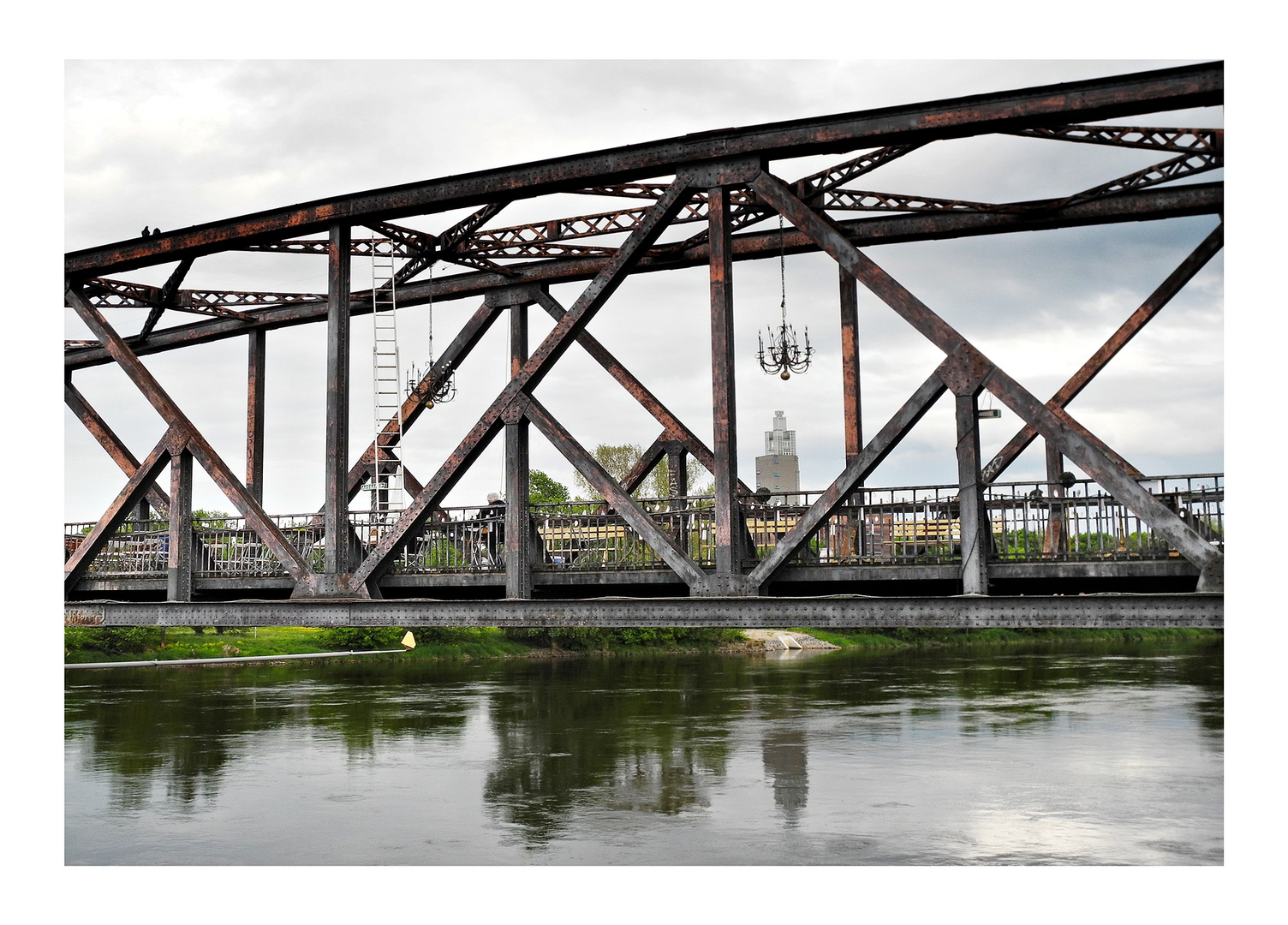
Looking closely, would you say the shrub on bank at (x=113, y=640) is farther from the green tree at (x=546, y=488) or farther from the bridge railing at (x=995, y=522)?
the bridge railing at (x=995, y=522)

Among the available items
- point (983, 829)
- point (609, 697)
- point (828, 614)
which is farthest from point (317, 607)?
point (609, 697)

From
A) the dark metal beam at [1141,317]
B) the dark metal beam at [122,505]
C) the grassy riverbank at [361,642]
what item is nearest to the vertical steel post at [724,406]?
the dark metal beam at [1141,317]

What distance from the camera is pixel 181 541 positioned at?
1489 cm

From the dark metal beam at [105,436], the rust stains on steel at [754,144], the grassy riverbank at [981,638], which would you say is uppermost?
the rust stains on steel at [754,144]

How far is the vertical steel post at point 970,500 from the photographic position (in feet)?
34.8

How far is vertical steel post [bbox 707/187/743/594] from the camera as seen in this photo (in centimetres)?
1143

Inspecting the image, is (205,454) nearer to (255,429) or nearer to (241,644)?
(255,429)

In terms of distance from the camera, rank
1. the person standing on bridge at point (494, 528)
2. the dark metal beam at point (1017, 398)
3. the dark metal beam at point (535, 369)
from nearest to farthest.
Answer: the dark metal beam at point (1017, 398)
the dark metal beam at point (535, 369)
the person standing on bridge at point (494, 528)

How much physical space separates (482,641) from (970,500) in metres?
47.8

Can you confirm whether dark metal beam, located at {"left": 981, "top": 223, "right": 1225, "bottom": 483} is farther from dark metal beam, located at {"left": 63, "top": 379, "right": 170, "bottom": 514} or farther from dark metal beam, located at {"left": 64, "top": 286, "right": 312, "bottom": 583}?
dark metal beam, located at {"left": 63, "top": 379, "right": 170, "bottom": 514}

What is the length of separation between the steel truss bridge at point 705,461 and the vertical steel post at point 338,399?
0.10 feet

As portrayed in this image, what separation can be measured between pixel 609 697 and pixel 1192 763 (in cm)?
1924

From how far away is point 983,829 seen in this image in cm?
1588
